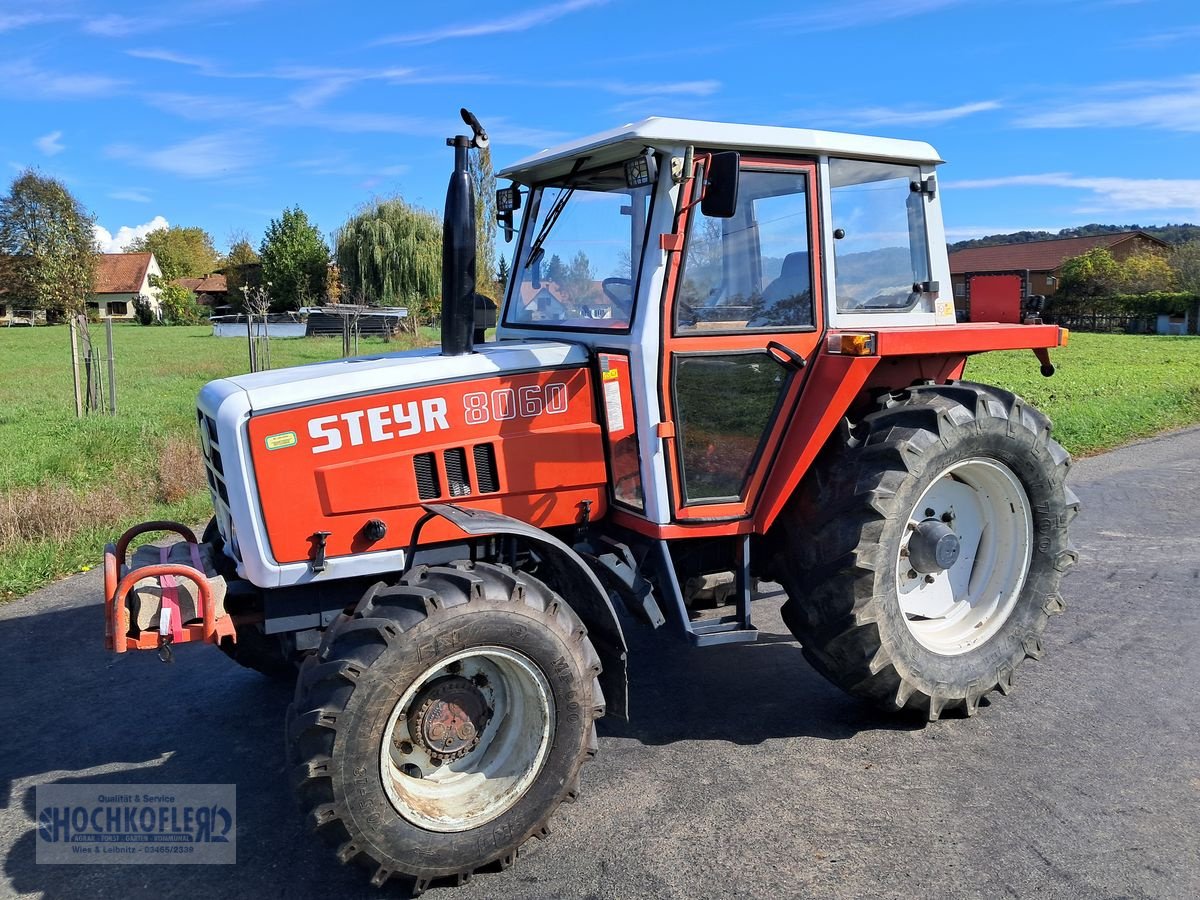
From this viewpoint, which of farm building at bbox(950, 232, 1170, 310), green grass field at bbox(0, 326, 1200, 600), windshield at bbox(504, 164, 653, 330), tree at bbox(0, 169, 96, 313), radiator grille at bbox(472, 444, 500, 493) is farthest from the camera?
tree at bbox(0, 169, 96, 313)

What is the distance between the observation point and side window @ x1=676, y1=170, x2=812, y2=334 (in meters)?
4.09

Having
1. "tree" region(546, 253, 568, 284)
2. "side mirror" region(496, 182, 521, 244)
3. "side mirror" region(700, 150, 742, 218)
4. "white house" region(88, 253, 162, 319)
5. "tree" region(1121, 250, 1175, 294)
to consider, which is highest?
"white house" region(88, 253, 162, 319)

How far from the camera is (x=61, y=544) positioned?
721cm

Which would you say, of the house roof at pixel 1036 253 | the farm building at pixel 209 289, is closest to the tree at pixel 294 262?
the farm building at pixel 209 289

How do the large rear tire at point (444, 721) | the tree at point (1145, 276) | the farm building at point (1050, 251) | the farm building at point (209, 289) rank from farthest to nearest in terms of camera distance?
the farm building at point (209, 289) → the farm building at point (1050, 251) → the tree at point (1145, 276) → the large rear tire at point (444, 721)

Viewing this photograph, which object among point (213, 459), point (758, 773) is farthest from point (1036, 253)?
point (213, 459)

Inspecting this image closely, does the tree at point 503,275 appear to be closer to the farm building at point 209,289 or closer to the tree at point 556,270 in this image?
the tree at point 556,270

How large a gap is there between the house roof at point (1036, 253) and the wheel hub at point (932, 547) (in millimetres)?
55722

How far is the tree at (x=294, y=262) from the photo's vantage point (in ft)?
194

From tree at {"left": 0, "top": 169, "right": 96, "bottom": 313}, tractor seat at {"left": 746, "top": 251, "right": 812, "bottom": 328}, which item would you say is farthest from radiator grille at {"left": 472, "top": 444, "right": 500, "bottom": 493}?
tree at {"left": 0, "top": 169, "right": 96, "bottom": 313}

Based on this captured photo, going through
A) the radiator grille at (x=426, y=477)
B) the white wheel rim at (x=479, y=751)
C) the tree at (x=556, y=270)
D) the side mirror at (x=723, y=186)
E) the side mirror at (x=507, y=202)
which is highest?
the side mirror at (x=507, y=202)

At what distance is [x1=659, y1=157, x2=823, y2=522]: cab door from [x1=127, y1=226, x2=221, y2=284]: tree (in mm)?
101916

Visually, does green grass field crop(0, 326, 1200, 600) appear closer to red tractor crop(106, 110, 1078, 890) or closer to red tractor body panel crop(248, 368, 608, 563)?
red tractor crop(106, 110, 1078, 890)

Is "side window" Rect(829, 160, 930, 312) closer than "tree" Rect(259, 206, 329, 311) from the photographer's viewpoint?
Yes
